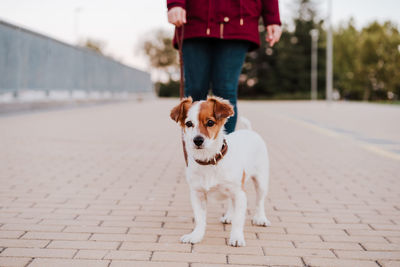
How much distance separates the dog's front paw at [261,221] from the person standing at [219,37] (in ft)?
3.17

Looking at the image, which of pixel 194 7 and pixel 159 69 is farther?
pixel 159 69

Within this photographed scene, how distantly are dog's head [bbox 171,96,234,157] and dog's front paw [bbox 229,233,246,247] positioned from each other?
24.6 inches

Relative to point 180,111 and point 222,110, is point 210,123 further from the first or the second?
point 180,111

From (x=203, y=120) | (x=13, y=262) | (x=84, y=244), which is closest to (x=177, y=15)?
(x=203, y=120)

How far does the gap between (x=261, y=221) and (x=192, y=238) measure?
2.22 ft

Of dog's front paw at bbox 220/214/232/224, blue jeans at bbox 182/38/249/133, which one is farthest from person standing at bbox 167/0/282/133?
dog's front paw at bbox 220/214/232/224

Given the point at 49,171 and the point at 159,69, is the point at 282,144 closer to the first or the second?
the point at 49,171

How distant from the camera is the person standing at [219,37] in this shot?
4.01 m

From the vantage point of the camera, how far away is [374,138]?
9703 millimetres

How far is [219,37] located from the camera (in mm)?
3998

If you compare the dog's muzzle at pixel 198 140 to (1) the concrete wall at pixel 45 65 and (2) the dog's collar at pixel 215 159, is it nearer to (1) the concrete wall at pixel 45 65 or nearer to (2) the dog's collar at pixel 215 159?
(2) the dog's collar at pixel 215 159

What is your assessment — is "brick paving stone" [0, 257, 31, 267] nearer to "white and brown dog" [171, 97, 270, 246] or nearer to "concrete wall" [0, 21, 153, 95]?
"white and brown dog" [171, 97, 270, 246]

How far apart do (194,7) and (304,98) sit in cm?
6268

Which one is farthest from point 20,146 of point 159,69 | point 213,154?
point 159,69
